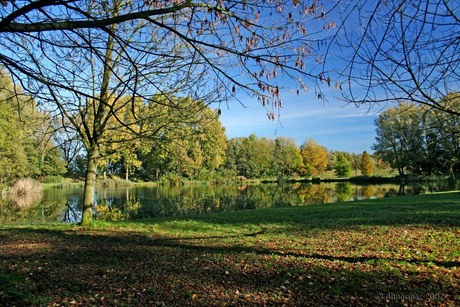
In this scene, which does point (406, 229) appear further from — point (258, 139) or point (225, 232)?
point (258, 139)

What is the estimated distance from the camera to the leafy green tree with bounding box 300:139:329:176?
7231 cm

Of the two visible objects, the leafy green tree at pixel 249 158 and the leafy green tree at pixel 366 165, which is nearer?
the leafy green tree at pixel 366 165

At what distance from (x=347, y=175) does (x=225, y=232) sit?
198ft

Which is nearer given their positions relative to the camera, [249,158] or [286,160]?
[249,158]

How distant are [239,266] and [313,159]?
70.0 m

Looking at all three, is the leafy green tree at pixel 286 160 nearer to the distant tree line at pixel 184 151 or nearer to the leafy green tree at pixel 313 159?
the distant tree line at pixel 184 151

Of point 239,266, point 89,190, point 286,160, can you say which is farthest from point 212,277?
point 286,160

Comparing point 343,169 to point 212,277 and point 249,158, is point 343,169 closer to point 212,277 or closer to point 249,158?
point 249,158

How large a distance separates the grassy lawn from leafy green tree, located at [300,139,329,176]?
64136 mm

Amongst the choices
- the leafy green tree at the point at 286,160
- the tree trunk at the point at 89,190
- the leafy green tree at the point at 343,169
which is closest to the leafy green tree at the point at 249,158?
the leafy green tree at the point at 286,160

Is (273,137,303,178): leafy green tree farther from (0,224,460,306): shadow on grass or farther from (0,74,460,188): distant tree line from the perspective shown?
(0,224,460,306): shadow on grass

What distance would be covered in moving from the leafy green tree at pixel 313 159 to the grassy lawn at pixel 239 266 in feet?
210

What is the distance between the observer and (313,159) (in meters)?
73.1

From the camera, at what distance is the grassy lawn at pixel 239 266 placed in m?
4.00
